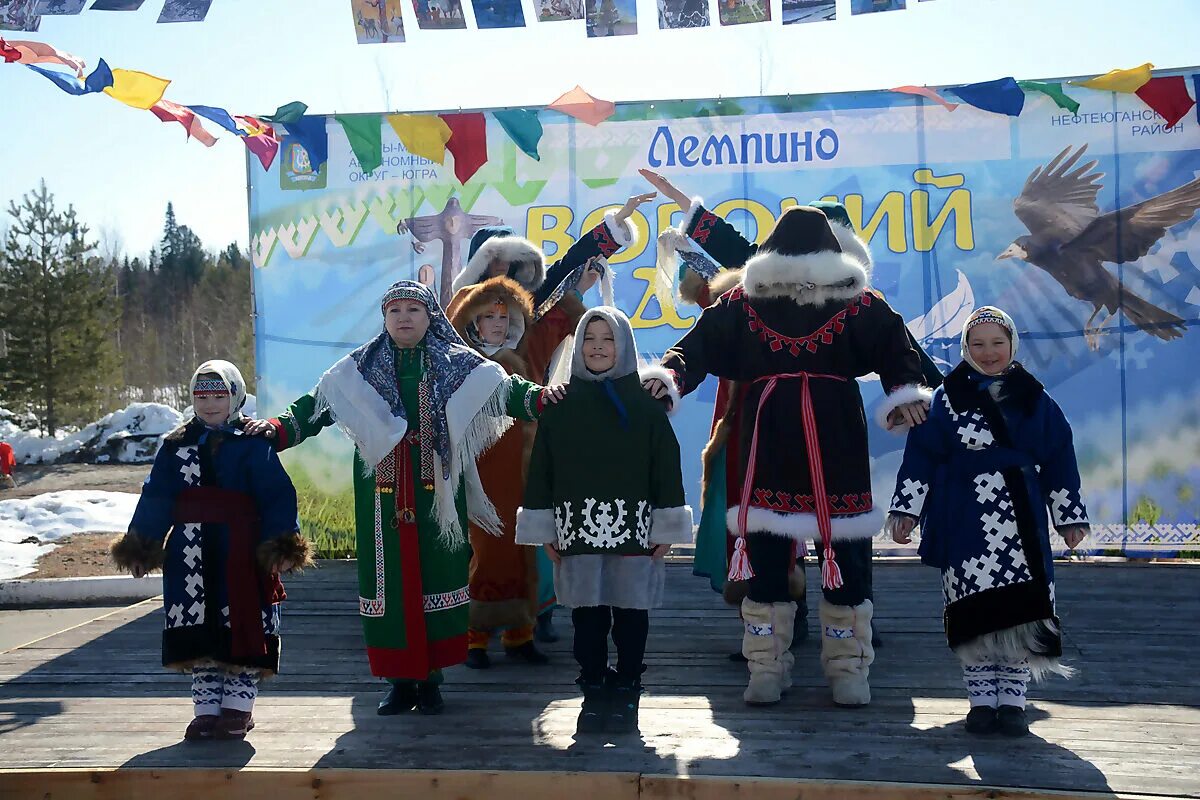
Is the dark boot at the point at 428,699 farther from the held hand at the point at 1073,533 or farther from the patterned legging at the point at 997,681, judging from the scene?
the held hand at the point at 1073,533

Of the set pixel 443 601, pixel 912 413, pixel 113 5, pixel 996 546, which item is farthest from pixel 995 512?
pixel 113 5

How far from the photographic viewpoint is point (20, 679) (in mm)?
4016

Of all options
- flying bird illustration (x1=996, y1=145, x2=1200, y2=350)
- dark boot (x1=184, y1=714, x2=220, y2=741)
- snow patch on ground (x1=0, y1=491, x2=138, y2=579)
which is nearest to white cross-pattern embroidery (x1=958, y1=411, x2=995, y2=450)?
dark boot (x1=184, y1=714, x2=220, y2=741)

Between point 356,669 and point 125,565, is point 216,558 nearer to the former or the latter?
point 125,565

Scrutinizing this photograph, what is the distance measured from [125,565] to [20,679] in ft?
4.42

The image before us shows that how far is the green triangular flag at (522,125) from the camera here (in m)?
5.84

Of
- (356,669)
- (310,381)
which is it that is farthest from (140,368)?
(356,669)

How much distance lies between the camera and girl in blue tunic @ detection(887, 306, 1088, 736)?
119 inches

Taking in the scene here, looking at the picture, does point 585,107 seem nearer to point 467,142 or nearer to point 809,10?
point 467,142

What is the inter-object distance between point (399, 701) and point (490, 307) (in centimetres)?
149

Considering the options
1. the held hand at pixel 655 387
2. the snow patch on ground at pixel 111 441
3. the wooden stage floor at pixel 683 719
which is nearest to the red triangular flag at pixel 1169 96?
the wooden stage floor at pixel 683 719

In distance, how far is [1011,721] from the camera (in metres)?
3.04

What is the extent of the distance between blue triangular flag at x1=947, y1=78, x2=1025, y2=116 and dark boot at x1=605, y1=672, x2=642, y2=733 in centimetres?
389

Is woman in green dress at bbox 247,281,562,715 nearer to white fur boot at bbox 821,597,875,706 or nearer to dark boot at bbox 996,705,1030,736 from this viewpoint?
white fur boot at bbox 821,597,875,706
